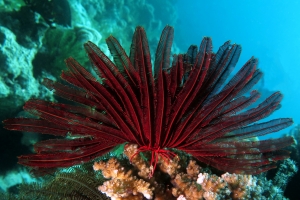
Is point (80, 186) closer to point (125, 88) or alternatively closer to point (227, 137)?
point (125, 88)

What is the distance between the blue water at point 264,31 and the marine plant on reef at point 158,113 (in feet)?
208

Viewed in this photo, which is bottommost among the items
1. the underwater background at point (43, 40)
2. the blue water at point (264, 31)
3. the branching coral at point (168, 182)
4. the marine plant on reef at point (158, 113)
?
the branching coral at point (168, 182)

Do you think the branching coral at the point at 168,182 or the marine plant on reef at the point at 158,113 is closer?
the marine plant on reef at the point at 158,113

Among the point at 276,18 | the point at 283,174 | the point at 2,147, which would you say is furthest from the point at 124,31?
the point at 276,18

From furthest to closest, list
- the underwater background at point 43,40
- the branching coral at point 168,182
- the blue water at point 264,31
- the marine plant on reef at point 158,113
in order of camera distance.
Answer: the blue water at point 264,31
the underwater background at point 43,40
the branching coral at point 168,182
the marine plant on reef at point 158,113

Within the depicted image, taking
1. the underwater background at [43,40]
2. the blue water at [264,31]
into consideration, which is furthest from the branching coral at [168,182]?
the blue water at [264,31]

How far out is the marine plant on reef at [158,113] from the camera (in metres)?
2.23

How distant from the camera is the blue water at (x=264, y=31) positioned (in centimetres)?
7525

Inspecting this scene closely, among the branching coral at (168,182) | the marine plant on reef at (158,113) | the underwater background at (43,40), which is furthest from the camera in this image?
the underwater background at (43,40)

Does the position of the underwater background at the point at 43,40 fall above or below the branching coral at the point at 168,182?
above

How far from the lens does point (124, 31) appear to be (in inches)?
755

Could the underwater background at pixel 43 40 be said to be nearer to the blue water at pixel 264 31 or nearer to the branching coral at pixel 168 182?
the branching coral at pixel 168 182

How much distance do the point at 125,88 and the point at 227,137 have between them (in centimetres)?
135

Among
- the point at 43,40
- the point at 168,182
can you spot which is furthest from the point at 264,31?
the point at 168,182
